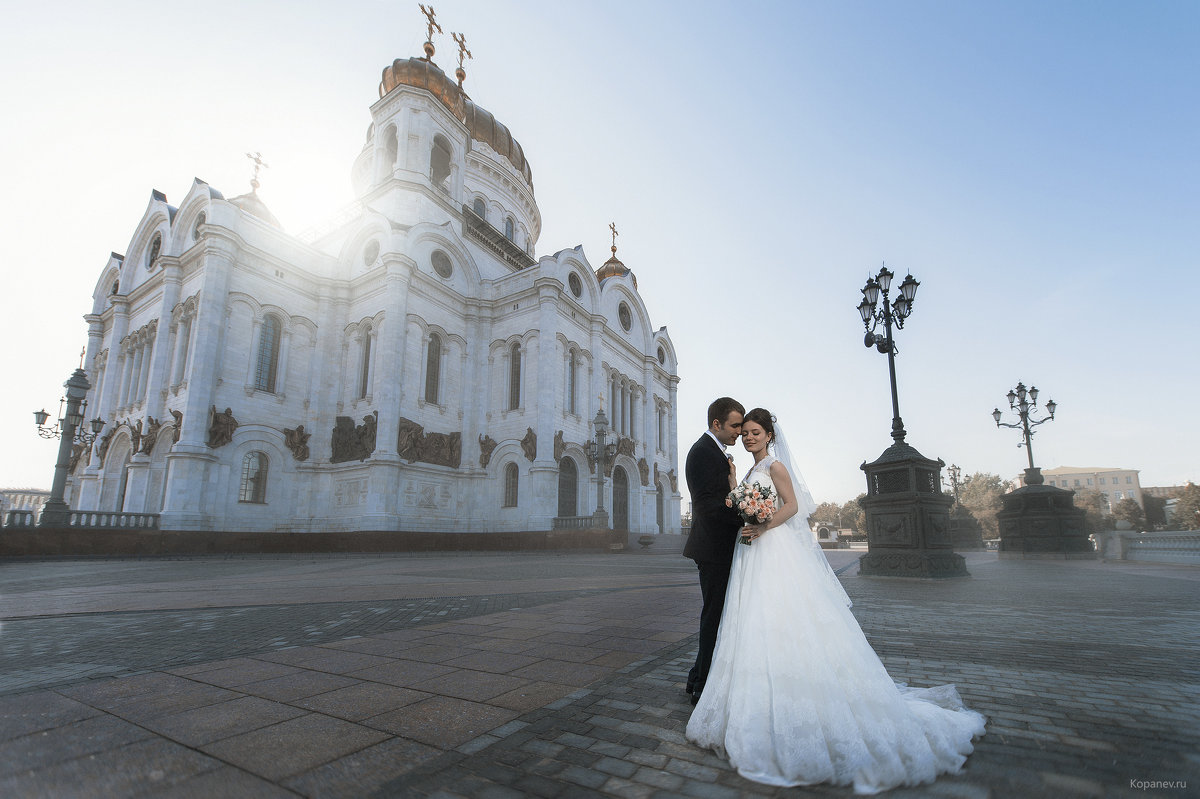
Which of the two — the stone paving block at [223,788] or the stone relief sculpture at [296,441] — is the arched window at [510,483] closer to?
the stone relief sculpture at [296,441]

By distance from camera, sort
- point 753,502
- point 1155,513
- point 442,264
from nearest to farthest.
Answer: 1. point 753,502
2. point 442,264
3. point 1155,513

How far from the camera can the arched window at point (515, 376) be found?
89.8 ft

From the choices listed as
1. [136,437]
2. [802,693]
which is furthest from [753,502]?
[136,437]

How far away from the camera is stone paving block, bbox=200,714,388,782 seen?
2326 millimetres

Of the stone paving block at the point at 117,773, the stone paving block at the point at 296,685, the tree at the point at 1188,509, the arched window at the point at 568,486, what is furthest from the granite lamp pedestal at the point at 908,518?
the tree at the point at 1188,509

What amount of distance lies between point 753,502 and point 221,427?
24183 millimetres

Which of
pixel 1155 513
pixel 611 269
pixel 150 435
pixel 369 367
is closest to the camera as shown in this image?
pixel 150 435

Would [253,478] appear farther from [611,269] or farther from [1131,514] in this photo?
[1131,514]

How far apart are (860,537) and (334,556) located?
44.8 m

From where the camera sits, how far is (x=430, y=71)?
1217 inches

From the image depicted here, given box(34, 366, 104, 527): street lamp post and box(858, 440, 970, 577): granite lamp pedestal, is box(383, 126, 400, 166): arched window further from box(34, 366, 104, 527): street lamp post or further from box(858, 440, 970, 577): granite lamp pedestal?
box(858, 440, 970, 577): granite lamp pedestal

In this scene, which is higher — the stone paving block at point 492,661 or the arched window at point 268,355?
the arched window at point 268,355

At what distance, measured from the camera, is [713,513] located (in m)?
3.49

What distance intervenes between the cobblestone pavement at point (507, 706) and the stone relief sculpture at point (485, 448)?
795 inches
